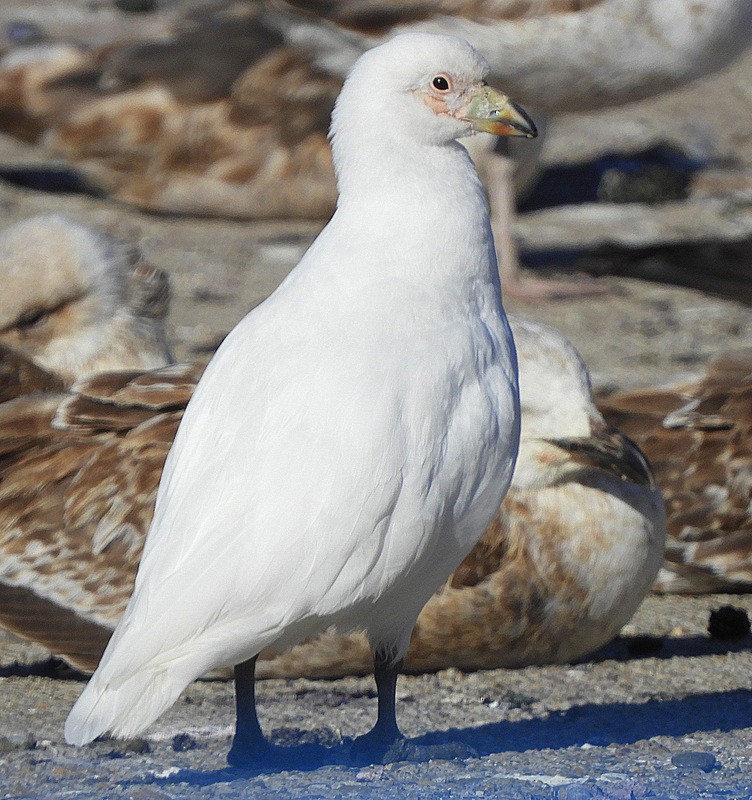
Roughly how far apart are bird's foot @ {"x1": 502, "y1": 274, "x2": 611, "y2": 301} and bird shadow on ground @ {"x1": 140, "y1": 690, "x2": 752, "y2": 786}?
12.2ft

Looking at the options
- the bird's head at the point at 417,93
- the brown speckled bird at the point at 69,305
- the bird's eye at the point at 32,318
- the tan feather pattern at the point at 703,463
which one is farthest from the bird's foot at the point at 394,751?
the bird's eye at the point at 32,318

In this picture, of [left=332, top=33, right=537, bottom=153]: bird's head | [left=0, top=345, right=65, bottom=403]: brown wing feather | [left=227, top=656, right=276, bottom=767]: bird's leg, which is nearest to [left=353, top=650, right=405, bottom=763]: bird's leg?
[left=227, top=656, right=276, bottom=767]: bird's leg

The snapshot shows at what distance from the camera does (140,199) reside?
948 centimetres

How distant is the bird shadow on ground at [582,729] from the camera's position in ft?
12.4

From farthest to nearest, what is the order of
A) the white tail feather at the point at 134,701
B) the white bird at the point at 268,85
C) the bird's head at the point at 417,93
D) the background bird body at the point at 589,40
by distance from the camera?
the white bird at the point at 268,85 < the background bird body at the point at 589,40 < the bird's head at the point at 417,93 < the white tail feather at the point at 134,701

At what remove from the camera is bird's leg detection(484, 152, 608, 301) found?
26.1ft

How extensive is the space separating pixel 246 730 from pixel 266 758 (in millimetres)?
81

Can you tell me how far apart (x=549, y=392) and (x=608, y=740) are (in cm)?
113

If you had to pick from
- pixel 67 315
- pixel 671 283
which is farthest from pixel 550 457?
Result: pixel 671 283

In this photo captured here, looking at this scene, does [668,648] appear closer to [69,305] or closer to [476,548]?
[476,548]

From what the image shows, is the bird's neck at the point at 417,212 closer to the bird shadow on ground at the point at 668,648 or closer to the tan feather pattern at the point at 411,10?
the bird shadow on ground at the point at 668,648

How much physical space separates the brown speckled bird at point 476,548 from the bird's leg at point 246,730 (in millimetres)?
639

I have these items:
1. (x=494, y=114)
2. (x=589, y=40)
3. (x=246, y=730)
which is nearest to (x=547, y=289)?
(x=589, y=40)

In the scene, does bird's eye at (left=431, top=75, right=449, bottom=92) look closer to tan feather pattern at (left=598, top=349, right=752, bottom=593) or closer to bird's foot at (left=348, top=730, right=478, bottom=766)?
bird's foot at (left=348, top=730, right=478, bottom=766)
